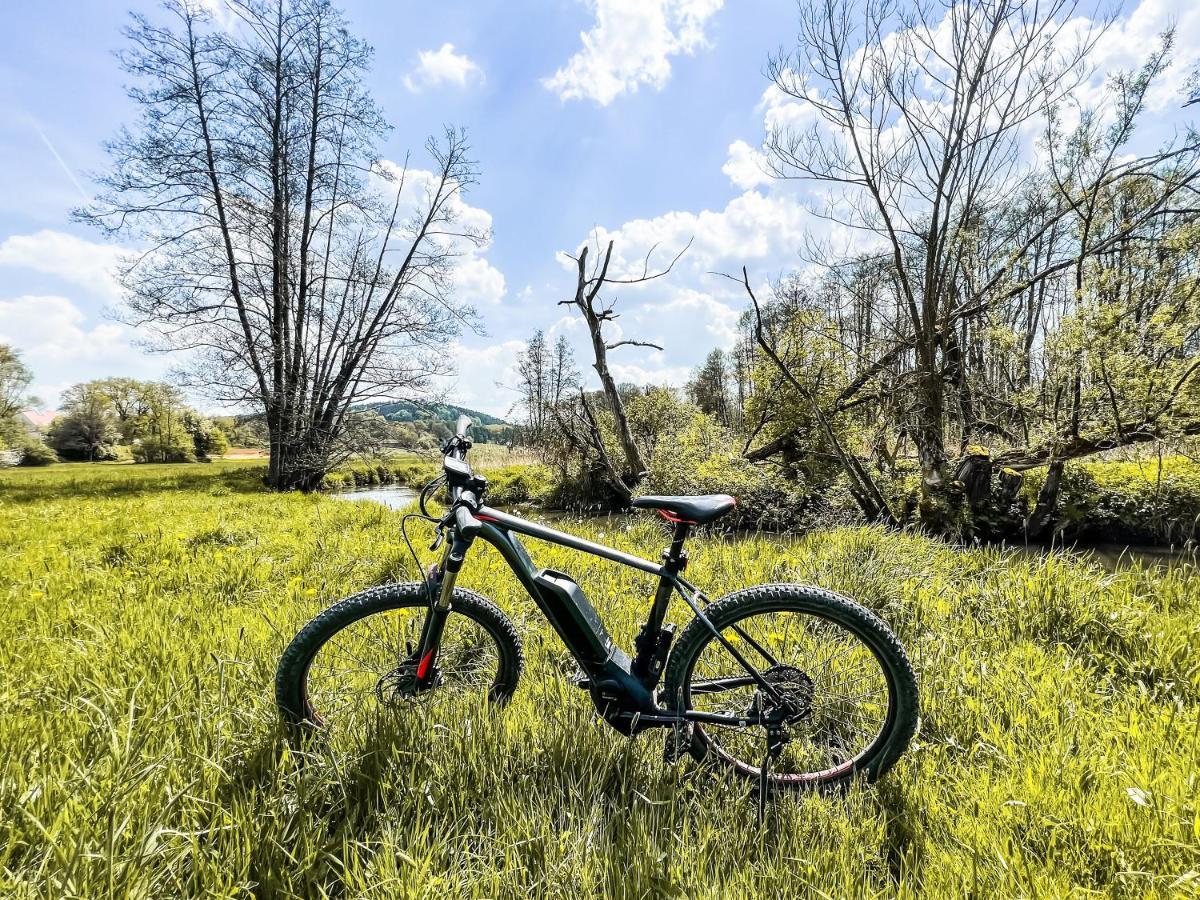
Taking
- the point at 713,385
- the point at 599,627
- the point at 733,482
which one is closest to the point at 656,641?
the point at 599,627

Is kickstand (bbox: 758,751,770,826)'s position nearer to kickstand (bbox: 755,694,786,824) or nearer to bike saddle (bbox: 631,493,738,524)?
kickstand (bbox: 755,694,786,824)

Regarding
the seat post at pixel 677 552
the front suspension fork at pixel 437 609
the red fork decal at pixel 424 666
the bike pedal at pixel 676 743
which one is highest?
the seat post at pixel 677 552

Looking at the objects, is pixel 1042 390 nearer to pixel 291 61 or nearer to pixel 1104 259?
pixel 1104 259

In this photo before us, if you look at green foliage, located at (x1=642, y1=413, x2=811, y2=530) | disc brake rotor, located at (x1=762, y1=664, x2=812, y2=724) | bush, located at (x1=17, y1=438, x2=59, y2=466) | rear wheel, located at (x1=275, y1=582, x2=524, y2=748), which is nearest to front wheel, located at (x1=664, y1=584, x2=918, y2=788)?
disc brake rotor, located at (x1=762, y1=664, x2=812, y2=724)

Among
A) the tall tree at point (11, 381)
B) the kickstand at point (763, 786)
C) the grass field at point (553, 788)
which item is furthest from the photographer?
the tall tree at point (11, 381)

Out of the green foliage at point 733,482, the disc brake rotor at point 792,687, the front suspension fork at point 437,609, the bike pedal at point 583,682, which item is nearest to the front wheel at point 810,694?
the disc brake rotor at point 792,687

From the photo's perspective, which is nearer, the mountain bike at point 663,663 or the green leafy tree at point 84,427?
the mountain bike at point 663,663

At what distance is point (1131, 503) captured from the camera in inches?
316

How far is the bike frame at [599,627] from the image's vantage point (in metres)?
1.82

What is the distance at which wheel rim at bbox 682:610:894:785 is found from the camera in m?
1.81

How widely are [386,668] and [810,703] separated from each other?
1.72 metres

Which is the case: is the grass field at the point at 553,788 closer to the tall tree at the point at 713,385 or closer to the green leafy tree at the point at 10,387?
the tall tree at the point at 713,385

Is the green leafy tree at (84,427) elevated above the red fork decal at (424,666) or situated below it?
above

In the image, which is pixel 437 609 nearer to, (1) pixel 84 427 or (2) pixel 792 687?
(2) pixel 792 687
